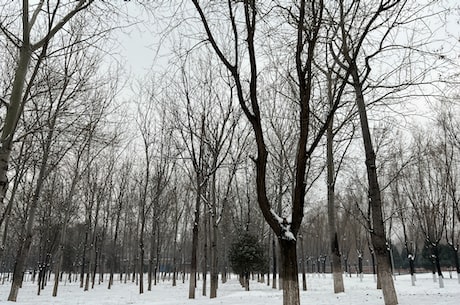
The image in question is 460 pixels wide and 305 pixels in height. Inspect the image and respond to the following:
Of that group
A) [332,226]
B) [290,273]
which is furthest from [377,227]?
[332,226]

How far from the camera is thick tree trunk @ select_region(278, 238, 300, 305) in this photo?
20.1 ft

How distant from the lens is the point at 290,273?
6316 mm

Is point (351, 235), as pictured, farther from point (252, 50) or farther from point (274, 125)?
point (252, 50)

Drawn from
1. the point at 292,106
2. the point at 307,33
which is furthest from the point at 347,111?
the point at 307,33

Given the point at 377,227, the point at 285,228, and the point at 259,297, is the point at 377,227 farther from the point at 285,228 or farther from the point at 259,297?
the point at 259,297

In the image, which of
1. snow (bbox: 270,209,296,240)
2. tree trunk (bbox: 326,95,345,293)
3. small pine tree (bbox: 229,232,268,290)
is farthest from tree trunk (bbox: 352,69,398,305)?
small pine tree (bbox: 229,232,268,290)

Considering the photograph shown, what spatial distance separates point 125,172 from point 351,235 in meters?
34.2

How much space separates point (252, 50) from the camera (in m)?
7.36

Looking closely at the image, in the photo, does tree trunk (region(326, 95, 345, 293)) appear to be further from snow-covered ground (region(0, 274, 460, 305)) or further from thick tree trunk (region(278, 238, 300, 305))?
thick tree trunk (region(278, 238, 300, 305))

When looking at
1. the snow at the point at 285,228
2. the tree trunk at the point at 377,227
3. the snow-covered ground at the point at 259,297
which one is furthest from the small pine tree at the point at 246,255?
the snow at the point at 285,228

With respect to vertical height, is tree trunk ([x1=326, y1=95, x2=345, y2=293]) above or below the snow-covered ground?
above

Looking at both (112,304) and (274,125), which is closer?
Result: (112,304)

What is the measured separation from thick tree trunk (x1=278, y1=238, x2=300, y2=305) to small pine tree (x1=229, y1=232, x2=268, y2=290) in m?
18.9

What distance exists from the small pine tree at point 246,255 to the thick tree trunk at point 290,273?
1891cm
